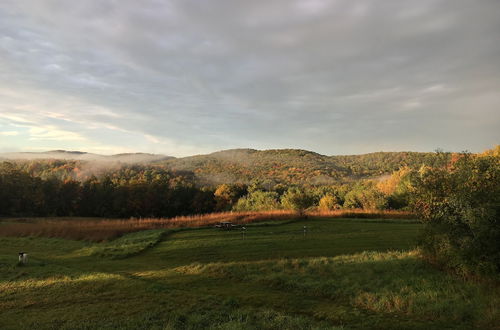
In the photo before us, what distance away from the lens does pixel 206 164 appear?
617 ft

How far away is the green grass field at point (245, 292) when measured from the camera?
363 inches

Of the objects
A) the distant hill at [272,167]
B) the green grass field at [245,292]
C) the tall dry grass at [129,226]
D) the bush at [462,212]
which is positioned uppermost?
the distant hill at [272,167]

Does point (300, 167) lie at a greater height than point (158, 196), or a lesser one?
greater

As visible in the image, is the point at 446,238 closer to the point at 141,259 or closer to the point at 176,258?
the point at 176,258

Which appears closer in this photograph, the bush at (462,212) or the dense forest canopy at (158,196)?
the bush at (462,212)

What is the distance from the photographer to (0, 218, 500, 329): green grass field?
923 cm

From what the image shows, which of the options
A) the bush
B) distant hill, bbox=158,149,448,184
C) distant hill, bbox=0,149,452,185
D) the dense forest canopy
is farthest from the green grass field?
distant hill, bbox=158,149,448,184

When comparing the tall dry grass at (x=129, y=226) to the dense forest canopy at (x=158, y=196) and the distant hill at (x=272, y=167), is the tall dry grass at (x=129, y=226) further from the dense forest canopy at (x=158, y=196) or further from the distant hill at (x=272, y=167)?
the distant hill at (x=272, y=167)

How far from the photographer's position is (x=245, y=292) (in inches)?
493

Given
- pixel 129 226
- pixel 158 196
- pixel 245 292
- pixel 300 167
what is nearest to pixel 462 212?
pixel 245 292

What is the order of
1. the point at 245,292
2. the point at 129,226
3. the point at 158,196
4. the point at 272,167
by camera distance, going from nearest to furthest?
the point at 245,292 < the point at 129,226 < the point at 158,196 < the point at 272,167

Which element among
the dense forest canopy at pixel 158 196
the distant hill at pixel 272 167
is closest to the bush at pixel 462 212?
the dense forest canopy at pixel 158 196

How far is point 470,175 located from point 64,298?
54.6 feet

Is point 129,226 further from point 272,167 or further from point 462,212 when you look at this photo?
point 272,167
